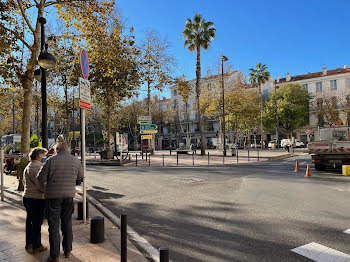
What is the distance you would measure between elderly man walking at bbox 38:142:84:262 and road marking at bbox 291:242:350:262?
127 inches

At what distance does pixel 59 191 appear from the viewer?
12.0ft

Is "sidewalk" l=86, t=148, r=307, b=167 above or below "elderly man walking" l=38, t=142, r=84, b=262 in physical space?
below

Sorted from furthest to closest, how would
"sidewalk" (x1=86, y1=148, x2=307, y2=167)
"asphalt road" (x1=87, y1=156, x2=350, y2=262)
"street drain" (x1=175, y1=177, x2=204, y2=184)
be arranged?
"sidewalk" (x1=86, y1=148, x2=307, y2=167)
"street drain" (x1=175, y1=177, x2=204, y2=184)
"asphalt road" (x1=87, y1=156, x2=350, y2=262)

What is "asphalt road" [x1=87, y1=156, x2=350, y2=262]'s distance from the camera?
4191mm

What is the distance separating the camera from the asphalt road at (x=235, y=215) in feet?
13.8

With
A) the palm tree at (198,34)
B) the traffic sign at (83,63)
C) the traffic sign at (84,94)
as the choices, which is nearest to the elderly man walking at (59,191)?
the traffic sign at (84,94)

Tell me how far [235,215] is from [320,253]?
221 cm

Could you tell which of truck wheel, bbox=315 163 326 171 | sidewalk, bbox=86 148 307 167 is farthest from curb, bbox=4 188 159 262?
sidewalk, bbox=86 148 307 167

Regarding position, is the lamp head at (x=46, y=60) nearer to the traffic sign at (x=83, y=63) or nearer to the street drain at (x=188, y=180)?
the traffic sign at (x=83, y=63)

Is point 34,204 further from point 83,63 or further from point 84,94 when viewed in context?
point 83,63

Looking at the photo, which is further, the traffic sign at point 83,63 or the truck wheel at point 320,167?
the truck wheel at point 320,167

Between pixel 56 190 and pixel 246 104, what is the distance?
36779 millimetres

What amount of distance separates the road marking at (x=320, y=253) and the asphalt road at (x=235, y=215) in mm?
138

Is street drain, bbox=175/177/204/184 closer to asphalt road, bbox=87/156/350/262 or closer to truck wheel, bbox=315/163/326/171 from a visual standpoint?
asphalt road, bbox=87/156/350/262
